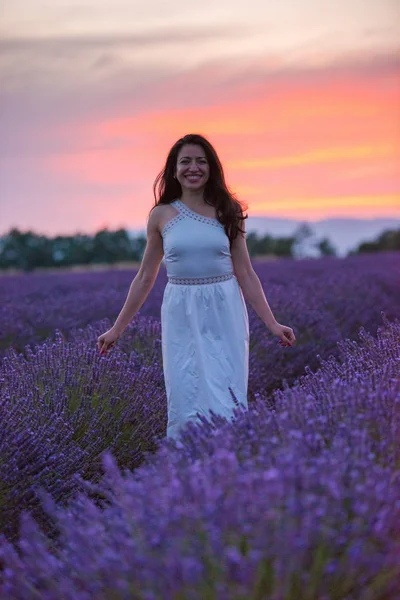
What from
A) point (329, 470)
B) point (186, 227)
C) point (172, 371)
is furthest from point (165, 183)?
point (329, 470)

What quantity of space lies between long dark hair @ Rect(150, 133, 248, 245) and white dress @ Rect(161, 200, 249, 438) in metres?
0.05

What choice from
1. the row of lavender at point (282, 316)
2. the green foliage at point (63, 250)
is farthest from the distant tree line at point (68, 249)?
the row of lavender at point (282, 316)

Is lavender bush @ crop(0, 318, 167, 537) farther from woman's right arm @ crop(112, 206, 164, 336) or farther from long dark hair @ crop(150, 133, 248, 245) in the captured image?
long dark hair @ crop(150, 133, 248, 245)

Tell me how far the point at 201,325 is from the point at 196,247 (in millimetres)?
305

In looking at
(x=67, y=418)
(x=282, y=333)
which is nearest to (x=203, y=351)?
(x=282, y=333)

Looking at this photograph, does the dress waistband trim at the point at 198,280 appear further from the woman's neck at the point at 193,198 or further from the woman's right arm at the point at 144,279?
the woman's neck at the point at 193,198

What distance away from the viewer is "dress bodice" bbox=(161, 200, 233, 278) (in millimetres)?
3631

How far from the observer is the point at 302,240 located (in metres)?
31.0

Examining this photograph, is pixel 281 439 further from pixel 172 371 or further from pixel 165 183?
pixel 165 183

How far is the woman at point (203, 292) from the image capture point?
3609mm

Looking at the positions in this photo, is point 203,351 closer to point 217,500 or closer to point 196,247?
point 196,247

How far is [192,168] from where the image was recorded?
12.1ft

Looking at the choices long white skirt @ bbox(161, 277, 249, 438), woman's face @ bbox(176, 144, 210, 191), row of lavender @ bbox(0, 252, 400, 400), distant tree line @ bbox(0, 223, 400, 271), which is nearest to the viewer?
→ long white skirt @ bbox(161, 277, 249, 438)

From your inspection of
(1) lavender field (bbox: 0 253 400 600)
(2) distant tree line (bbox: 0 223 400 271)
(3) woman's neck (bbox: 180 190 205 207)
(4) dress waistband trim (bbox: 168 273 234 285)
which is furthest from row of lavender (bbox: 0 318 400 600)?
(2) distant tree line (bbox: 0 223 400 271)
